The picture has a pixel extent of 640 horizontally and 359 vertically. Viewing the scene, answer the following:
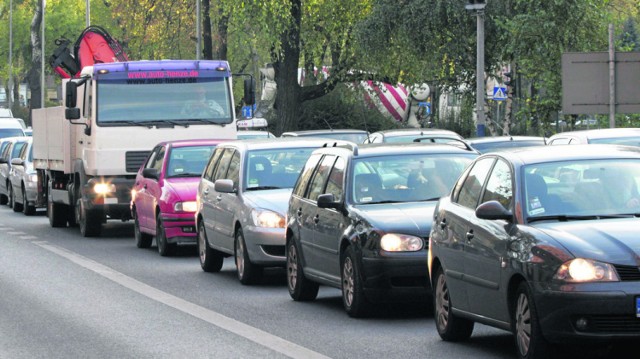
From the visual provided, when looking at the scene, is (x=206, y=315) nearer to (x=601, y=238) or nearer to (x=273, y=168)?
(x=273, y=168)

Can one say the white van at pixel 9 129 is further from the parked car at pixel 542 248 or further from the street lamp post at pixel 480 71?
the parked car at pixel 542 248

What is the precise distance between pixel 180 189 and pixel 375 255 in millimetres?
9566

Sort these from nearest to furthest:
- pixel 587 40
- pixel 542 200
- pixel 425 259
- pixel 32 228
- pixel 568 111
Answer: pixel 542 200, pixel 425 259, pixel 568 111, pixel 32 228, pixel 587 40

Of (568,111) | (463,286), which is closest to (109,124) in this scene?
(568,111)

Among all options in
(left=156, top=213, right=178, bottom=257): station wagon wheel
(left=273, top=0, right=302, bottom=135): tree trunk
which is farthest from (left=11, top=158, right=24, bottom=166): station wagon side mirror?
(left=156, top=213, right=178, bottom=257): station wagon wheel

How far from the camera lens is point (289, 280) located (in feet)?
52.6

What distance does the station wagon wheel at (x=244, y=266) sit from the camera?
17.6 metres

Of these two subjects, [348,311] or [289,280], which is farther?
[289,280]

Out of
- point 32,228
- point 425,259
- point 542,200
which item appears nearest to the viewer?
point 542,200

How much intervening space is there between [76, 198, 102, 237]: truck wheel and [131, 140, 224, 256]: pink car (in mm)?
1764

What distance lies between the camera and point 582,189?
35.9 ft

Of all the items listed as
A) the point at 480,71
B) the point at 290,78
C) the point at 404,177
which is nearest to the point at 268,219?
the point at 404,177

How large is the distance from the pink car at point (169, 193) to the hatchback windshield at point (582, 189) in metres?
11.8

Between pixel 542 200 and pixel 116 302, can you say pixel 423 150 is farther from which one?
pixel 542 200
